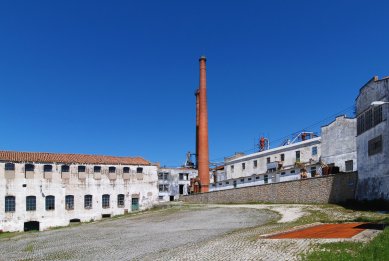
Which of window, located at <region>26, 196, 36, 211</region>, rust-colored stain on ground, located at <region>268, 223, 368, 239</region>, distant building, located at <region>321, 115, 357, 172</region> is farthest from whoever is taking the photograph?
window, located at <region>26, 196, 36, 211</region>

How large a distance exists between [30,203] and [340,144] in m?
36.1

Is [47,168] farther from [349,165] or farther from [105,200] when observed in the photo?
[349,165]

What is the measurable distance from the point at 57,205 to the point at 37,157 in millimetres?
6392

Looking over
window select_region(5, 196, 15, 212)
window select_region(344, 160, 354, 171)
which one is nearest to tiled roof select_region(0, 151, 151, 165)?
window select_region(5, 196, 15, 212)

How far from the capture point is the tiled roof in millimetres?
47906

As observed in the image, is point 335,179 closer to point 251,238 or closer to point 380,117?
point 380,117

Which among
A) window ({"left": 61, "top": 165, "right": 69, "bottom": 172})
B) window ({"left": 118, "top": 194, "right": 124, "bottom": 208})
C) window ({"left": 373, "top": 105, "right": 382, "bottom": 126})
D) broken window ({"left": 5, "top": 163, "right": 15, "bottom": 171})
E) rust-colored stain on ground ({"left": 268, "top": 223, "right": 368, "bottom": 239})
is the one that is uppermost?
window ({"left": 373, "top": 105, "right": 382, "bottom": 126})

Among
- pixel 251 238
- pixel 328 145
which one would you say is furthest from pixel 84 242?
pixel 328 145

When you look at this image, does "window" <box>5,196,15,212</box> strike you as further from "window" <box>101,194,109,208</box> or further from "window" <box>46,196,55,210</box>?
"window" <box>101,194,109,208</box>

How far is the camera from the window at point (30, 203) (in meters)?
47.3

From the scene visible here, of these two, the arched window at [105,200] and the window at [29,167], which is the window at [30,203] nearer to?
the window at [29,167]

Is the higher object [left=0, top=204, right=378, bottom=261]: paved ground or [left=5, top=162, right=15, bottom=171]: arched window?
[left=5, top=162, right=15, bottom=171]: arched window

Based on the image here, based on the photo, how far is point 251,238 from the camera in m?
19.6

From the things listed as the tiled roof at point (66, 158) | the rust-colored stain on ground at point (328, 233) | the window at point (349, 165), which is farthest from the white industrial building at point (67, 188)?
the rust-colored stain on ground at point (328, 233)
